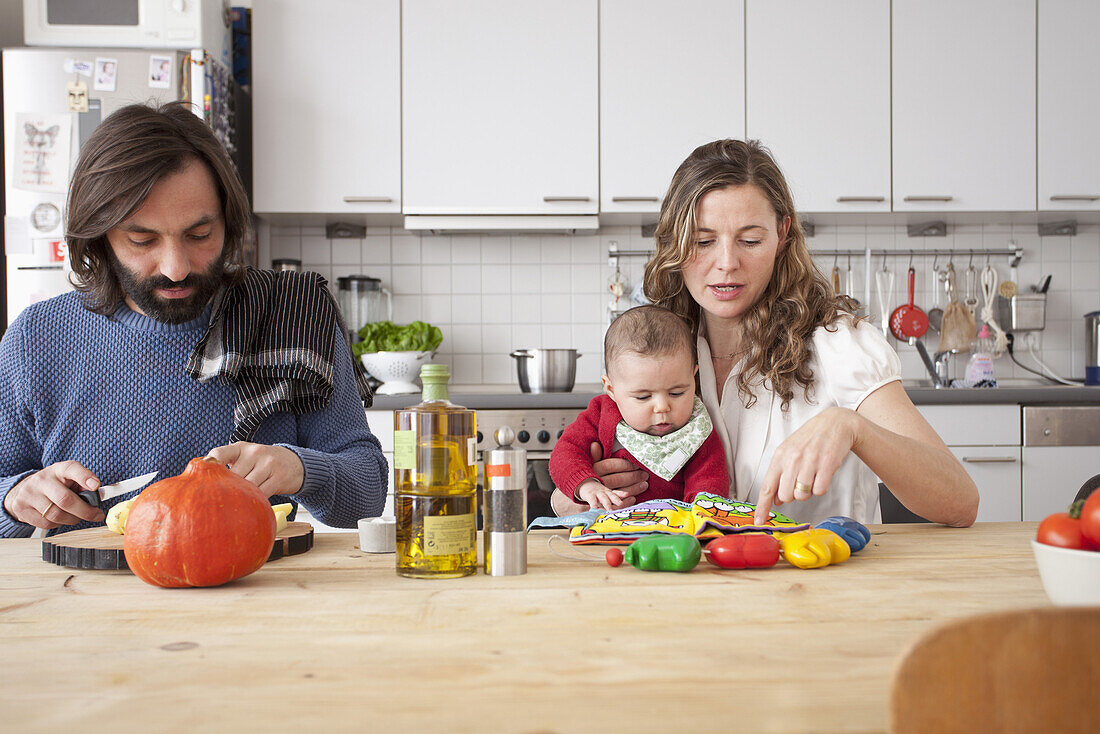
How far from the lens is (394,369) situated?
2902 millimetres

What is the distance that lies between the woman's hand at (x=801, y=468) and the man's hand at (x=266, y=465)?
659 millimetres

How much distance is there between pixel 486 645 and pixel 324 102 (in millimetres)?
2700

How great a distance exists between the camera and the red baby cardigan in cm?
145

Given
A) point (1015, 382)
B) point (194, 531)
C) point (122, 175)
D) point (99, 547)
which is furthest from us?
point (1015, 382)

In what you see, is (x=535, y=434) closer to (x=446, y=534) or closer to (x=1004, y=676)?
(x=446, y=534)

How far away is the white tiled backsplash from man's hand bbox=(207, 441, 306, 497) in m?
2.14

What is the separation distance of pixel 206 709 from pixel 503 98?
272 cm

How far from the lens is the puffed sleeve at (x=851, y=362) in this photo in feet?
4.64

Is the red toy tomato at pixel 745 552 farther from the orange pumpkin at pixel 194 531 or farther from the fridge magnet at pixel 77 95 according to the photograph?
the fridge magnet at pixel 77 95

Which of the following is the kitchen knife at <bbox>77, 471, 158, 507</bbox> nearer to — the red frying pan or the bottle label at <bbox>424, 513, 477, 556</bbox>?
the bottle label at <bbox>424, 513, 477, 556</bbox>

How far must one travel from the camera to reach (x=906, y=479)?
3.96 ft

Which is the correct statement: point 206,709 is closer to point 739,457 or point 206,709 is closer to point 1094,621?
point 1094,621

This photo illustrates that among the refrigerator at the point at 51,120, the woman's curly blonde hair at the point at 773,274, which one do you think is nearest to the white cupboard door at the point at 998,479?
the woman's curly blonde hair at the point at 773,274

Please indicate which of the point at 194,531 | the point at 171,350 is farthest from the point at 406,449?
the point at 171,350
